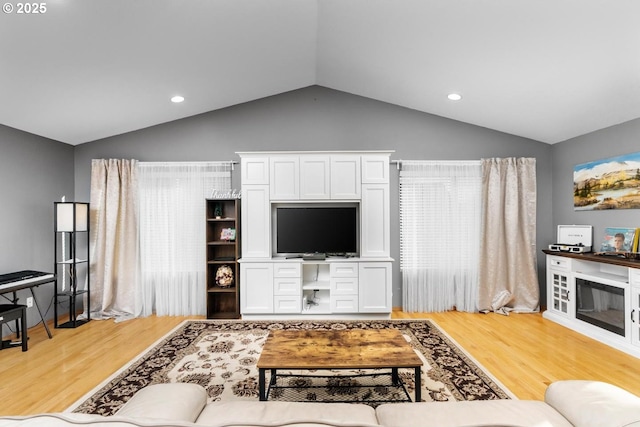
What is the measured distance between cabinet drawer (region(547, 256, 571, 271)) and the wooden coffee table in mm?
2728

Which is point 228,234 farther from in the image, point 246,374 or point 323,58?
point 323,58

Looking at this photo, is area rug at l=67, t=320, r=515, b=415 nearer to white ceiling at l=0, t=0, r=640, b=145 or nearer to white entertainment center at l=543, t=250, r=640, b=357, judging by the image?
white entertainment center at l=543, t=250, r=640, b=357

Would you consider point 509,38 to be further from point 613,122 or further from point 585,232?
point 585,232

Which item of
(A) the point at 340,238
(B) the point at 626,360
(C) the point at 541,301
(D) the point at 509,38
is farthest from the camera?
(C) the point at 541,301

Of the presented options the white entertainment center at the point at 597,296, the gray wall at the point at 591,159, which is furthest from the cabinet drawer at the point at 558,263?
the gray wall at the point at 591,159

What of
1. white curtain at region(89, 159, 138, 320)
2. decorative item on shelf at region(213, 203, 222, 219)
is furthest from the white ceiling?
decorative item on shelf at region(213, 203, 222, 219)

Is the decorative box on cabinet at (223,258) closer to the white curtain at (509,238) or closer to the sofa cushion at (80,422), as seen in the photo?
the white curtain at (509,238)

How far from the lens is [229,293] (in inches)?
185

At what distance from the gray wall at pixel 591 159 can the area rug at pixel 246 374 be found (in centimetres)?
227

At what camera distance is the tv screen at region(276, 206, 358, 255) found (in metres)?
4.43

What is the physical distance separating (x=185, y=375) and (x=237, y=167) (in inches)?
109

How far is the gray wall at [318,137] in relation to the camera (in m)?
4.77

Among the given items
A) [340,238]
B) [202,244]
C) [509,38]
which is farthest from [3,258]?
[509,38]

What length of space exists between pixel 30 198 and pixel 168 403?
13.2 ft
